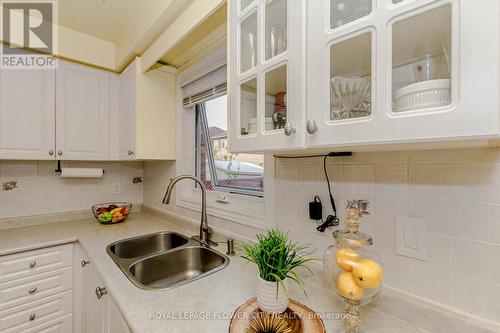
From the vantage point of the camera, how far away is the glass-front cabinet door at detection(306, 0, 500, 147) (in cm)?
43

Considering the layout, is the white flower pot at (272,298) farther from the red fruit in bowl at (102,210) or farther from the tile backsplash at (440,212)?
the red fruit in bowl at (102,210)

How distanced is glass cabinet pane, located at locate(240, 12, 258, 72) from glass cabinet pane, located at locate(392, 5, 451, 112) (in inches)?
19.3

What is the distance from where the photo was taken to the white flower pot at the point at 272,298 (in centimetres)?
70

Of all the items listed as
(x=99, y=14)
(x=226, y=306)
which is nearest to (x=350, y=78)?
(x=226, y=306)

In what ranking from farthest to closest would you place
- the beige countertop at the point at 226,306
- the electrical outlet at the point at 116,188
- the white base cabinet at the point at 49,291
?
the electrical outlet at the point at 116,188 → the white base cabinet at the point at 49,291 → the beige countertop at the point at 226,306

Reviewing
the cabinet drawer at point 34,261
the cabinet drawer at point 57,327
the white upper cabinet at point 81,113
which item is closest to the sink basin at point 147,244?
the cabinet drawer at point 34,261

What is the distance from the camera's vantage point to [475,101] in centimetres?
42

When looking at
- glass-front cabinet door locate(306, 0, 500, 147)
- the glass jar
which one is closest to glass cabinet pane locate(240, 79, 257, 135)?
glass-front cabinet door locate(306, 0, 500, 147)

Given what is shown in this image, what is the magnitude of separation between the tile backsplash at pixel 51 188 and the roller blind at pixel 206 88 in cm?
106

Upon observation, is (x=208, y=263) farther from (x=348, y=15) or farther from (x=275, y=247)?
(x=348, y=15)

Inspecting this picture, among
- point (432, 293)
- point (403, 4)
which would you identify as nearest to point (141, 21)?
point (403, 4)

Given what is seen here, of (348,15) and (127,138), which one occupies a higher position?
(348,15)

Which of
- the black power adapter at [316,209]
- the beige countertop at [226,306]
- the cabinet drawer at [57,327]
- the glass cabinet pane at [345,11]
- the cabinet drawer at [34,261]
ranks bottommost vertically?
the cabinet drawer at [57,327]

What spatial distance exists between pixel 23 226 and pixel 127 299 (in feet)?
5.49
